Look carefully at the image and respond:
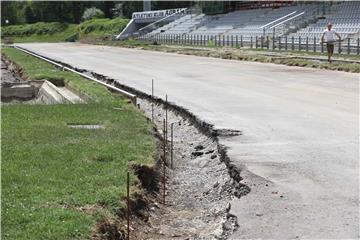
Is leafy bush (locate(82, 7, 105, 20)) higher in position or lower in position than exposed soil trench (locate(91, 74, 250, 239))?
higher

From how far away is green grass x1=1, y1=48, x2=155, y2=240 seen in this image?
228 inches

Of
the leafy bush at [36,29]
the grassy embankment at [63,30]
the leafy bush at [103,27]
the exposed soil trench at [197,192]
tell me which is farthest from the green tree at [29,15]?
the exposed soil trench at [197,192]

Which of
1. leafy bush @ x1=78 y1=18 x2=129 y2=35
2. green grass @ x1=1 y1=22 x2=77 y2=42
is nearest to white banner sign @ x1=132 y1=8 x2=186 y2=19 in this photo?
leafy bush @ x1=78 y1=18 x2=129 y2=35

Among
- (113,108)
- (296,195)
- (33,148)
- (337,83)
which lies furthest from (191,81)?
(296,195)

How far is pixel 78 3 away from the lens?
436 feet

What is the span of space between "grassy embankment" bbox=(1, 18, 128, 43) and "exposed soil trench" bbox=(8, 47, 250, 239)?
81.0 m

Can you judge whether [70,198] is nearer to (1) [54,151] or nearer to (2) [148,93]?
(1) [54,151]

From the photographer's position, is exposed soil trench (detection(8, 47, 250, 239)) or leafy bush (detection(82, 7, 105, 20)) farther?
leafy bush (detection(82, 7, 105, 20))

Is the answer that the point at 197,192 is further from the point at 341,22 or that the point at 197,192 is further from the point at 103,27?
the point at 103,27

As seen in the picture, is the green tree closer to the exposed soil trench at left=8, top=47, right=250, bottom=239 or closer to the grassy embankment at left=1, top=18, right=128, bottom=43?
the grassy embankment at left=1, top=18, right=128, bottom=43

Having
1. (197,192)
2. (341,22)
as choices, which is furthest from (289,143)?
(341,22)

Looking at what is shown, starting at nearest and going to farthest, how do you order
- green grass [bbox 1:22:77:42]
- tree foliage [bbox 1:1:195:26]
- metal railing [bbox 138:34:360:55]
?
metal railing [bbox 138:34:360:55] < green grass [bbox 1:22:77:42] < tree foliage [bbox 1:1:195:26]

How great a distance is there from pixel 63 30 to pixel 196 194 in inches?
4464

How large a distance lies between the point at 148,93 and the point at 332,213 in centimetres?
1293
